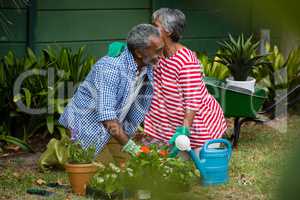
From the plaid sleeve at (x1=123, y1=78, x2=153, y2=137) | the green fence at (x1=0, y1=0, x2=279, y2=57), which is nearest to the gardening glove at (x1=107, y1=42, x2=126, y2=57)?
the plaid sleeve at (x1=123, y1=78, x2=153, y2=137)

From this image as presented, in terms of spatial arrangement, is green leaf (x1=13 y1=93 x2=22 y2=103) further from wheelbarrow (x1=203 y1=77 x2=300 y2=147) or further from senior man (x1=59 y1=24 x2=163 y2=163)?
wheelbarrow (x1=203 y1=77 x2=300 y2=147)

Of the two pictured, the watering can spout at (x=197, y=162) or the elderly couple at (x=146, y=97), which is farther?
the watering can spout at (x=197, y=162)

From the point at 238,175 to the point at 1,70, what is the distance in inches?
97.4

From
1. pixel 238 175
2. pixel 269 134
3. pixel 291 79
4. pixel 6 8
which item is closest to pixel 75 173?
pixel 238 175

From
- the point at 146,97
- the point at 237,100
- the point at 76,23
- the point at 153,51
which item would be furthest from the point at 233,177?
the point at 76,23

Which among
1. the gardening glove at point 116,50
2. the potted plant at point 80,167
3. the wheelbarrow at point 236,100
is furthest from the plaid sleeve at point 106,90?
the wheelbarrow at point 236,100

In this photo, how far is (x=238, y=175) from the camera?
628 cm

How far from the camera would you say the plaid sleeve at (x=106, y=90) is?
5.22 meters

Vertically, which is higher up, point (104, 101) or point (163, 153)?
point (104, 101)

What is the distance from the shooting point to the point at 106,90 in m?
5.23

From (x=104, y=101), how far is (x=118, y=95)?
198 mm

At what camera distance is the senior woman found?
563cm

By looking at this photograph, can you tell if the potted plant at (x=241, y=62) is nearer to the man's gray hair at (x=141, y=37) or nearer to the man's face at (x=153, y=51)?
the man's face at (x=153, y=51)

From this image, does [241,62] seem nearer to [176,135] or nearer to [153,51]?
[176,135]
